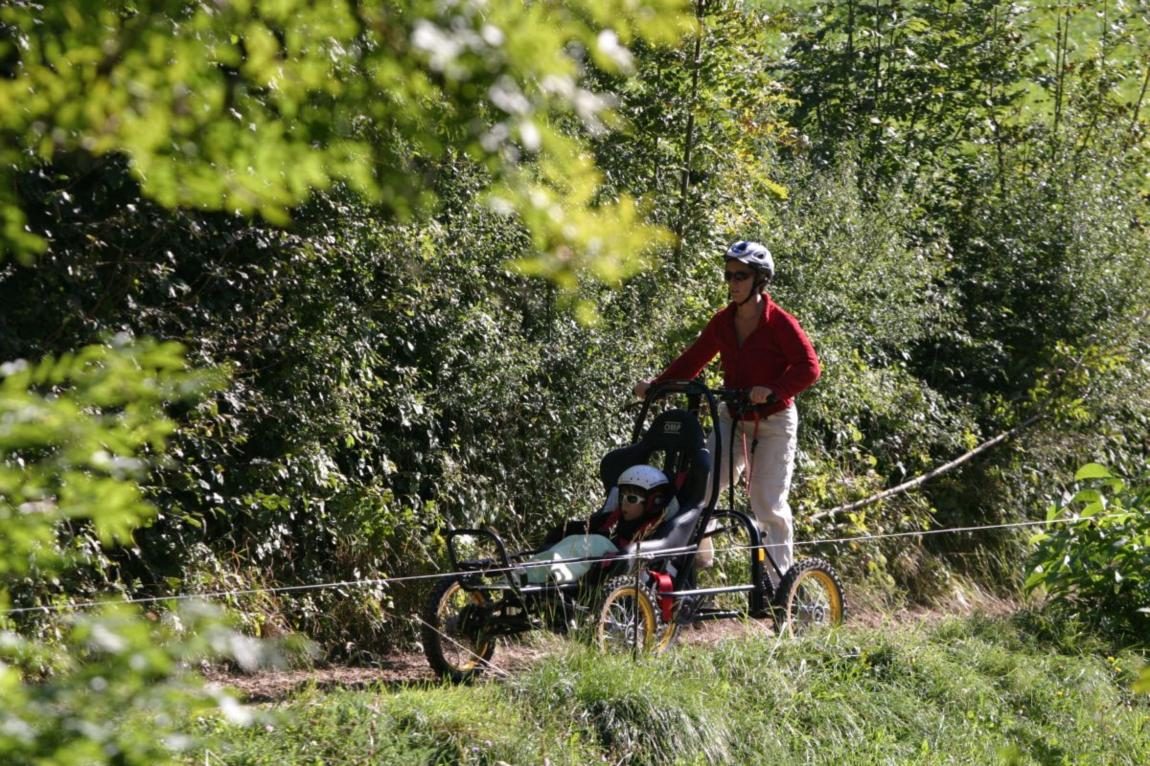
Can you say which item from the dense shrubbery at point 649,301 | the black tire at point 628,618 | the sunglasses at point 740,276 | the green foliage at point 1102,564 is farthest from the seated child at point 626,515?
the green foliage at point 1102,564

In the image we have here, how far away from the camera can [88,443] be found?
244 centimetres

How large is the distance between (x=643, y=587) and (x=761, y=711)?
757mm

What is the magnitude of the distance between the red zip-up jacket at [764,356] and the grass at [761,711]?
130 centimetres

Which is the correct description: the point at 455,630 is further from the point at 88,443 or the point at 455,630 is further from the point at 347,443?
the point at 88,443

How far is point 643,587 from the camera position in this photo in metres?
6.69

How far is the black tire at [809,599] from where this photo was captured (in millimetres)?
7516

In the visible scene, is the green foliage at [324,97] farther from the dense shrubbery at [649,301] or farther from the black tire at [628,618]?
the black tire at [628,618]

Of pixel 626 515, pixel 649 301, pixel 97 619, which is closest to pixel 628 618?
pixel 626 515

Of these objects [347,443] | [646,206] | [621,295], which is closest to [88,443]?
[646,206]

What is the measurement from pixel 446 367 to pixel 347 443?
0.94 metres

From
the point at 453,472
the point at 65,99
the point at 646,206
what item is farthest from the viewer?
the point at 453,472

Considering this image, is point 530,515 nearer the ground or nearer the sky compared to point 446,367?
nearer the ground

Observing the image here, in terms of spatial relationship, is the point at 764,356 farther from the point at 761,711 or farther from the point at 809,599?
the point at 761,711

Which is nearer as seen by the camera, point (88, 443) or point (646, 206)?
point (88, 443)
